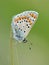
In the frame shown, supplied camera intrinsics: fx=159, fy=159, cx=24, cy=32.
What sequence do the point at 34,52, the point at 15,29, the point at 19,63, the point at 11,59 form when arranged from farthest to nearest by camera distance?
the point at 34,52 < the point at 19,63 < the point at 11,59 < the point at 15,29

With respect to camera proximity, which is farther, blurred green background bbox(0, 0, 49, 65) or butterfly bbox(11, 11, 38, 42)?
blurred green background bbox(0, 0, 49, 65)

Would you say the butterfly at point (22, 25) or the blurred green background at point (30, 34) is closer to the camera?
the butterfly at point (22, 25)

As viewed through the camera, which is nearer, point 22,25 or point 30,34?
point 22,25

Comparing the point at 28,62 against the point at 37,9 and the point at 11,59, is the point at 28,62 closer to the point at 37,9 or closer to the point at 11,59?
the point at 11,59

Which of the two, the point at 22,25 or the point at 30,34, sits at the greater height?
the point at 22,25

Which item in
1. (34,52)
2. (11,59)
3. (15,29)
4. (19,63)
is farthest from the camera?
(34,52)
